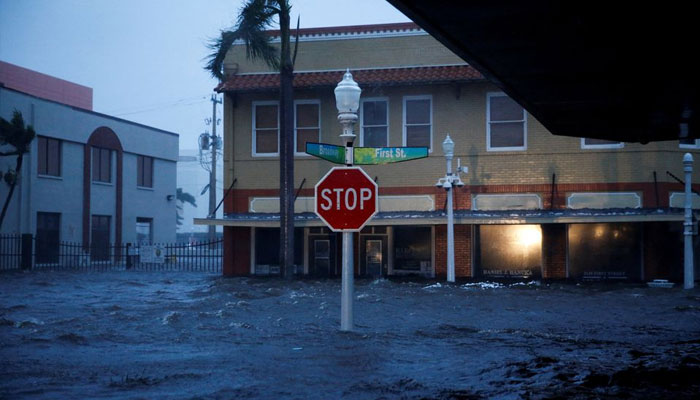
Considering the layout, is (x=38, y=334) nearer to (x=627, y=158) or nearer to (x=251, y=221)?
(x=251, y=221)

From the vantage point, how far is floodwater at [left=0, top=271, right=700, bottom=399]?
27.0ft

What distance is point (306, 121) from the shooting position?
28.4 m

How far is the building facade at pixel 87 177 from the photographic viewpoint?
37.2 metres

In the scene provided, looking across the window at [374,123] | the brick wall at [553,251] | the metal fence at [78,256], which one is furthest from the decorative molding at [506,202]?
the metal fence at [78,256]

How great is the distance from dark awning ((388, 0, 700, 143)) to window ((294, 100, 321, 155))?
607 inches

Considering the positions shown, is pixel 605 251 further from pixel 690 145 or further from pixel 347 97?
pixel 347 97

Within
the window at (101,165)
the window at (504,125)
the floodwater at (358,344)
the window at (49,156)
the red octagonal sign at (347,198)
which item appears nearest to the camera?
the floodwater at (358,344)

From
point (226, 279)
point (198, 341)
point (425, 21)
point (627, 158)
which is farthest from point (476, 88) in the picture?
point (425, 21)

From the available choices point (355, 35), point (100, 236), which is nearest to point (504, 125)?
point (355, 35)

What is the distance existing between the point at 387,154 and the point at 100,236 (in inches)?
1359

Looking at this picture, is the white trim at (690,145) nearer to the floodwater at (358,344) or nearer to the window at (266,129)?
the floodwater at (358,344)

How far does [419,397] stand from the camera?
7.61 meters

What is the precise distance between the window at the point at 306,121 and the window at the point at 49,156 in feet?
53.3

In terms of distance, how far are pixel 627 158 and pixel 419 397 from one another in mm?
20123
